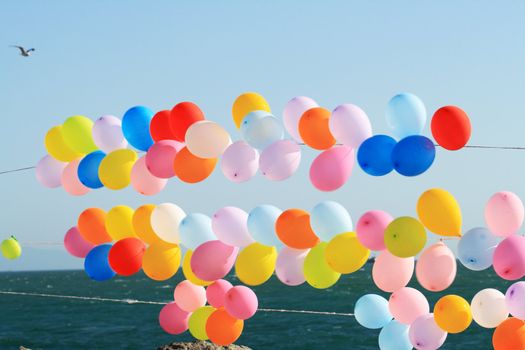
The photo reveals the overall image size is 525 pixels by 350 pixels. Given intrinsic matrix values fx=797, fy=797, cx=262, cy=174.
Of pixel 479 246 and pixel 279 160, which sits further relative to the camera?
pixel 279 160

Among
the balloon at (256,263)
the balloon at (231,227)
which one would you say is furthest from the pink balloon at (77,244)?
the balloon at (256,263)

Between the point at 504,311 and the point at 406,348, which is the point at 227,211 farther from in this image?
the point at 504,311

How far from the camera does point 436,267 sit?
6363mm

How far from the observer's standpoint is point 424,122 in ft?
21.3

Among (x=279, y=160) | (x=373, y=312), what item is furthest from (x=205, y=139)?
(x=373, y=312)

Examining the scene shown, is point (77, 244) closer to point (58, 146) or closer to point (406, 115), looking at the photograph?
point (58, 146)

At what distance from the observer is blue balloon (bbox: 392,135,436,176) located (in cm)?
610

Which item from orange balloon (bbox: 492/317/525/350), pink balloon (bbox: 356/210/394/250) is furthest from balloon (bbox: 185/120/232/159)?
orange balloon (bbox: 492/317/525/350)

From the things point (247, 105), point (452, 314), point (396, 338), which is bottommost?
point (396, 338)

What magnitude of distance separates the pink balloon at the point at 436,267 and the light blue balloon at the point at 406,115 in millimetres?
972

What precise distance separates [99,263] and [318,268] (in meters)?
2.19

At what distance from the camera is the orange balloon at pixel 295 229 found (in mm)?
6539

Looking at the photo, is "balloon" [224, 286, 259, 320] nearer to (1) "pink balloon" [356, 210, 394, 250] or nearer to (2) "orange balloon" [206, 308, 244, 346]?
(2) "orange balloon" [206, 308, 244, 346]

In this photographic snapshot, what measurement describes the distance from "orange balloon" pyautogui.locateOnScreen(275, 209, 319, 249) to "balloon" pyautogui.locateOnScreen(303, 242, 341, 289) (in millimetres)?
106
